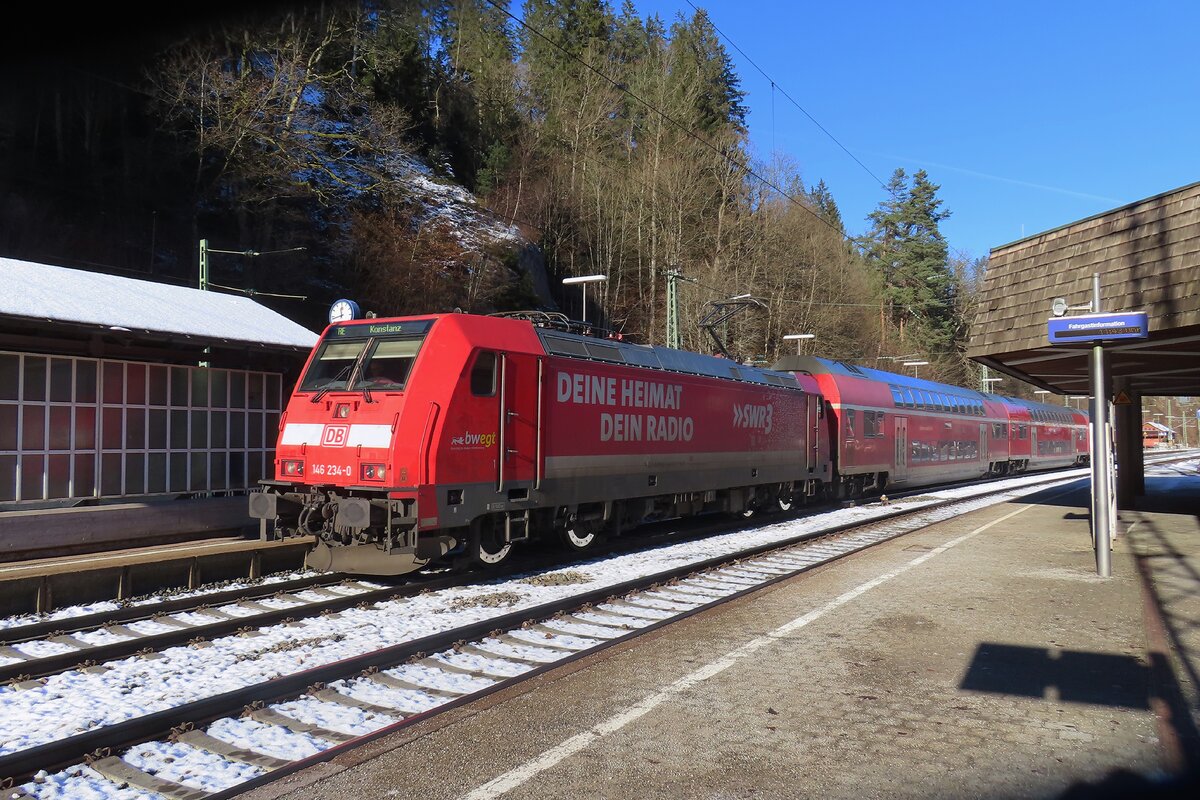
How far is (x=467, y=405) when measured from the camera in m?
9.23

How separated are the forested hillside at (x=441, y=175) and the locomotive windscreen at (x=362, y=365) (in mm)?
5523

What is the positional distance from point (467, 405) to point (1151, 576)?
8444 mm

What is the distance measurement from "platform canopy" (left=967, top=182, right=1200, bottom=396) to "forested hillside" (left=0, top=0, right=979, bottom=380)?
8697 mm

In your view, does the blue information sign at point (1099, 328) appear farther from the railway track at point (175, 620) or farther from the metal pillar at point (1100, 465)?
the railway track at point (175, 620)

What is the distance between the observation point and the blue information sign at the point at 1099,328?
30.7ft

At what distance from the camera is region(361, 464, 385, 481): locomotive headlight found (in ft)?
28.6

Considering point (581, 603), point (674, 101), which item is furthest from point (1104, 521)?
point (674, 101)

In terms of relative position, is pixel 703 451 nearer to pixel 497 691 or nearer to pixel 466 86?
pixel 497 691

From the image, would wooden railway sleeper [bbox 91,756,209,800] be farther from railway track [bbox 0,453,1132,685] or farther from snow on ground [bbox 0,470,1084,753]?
railway track [bbox 0,453,1132,685]

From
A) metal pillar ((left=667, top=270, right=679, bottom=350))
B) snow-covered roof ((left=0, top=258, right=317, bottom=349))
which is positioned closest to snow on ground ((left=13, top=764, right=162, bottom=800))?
snow-covered roof ((left=0, top=258, right=317, bottom=349))

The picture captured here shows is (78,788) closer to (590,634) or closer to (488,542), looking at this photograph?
(590,634)

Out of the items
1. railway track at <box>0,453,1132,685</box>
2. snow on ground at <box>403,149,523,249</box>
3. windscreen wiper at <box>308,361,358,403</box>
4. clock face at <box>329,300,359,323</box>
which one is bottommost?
railway track at <box>0,453,1132,685</box>

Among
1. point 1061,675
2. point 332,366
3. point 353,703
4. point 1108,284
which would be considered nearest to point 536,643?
point 353,703

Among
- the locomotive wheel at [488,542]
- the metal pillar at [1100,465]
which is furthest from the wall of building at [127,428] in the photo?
the metal pillar at [1100,465]
